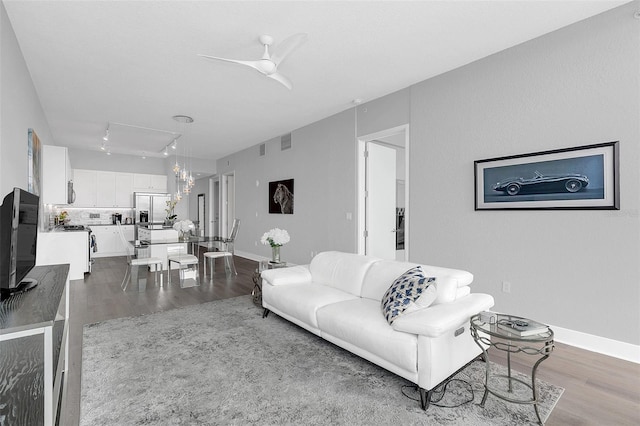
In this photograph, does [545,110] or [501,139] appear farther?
[501,139]

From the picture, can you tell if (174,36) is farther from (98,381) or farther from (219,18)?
(98,381)

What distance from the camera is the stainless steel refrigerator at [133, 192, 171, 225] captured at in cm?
897

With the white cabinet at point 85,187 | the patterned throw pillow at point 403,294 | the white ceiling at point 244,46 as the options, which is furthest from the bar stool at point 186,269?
the white cabinet at point 85,187

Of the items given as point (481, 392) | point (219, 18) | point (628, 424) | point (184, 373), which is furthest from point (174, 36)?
point (628, 424)

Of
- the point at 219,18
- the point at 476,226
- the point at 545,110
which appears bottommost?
the point at 476,226

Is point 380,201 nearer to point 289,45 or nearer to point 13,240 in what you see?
point 289,45

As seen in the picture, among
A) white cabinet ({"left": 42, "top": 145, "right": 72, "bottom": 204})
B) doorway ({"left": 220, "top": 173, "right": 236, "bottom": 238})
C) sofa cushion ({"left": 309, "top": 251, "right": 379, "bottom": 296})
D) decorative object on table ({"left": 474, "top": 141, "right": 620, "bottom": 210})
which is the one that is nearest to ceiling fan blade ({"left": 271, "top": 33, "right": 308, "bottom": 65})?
sofa cushion ({"left": 309, "top": 251, "right": 379, "bottom": 296})

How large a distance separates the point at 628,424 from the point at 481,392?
79 cm

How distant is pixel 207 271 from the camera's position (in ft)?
20.9

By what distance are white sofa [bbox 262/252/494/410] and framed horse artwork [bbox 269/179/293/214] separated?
10.3 ft

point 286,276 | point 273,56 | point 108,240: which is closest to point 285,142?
point 273,56

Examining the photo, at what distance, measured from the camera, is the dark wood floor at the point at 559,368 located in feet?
6.51

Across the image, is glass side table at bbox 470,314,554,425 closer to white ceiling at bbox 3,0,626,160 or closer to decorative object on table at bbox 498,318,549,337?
decorative object on table at bbox 498,318,549,337

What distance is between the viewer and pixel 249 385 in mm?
2275
